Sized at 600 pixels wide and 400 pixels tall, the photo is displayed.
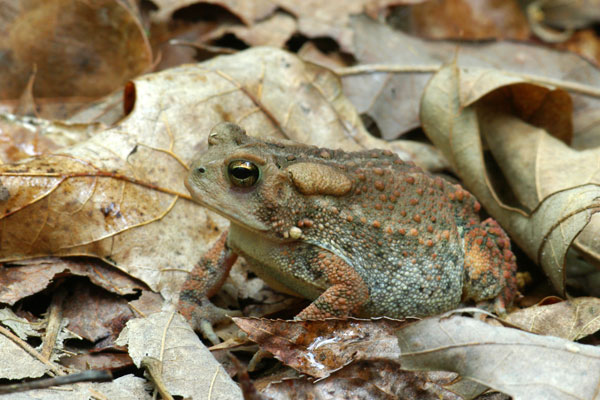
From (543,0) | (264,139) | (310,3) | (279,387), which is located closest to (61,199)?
(264,139)

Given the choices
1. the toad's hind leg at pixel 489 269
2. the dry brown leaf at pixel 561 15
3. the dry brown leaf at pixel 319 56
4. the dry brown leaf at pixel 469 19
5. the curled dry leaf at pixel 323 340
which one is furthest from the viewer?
the dry brown leaf at pixel 561 15

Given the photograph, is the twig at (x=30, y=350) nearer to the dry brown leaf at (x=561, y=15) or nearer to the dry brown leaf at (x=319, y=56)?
the dry brown leaf at (x=319, y=56)

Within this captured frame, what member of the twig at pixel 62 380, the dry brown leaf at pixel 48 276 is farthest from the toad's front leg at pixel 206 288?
the twig at pixel 62 380

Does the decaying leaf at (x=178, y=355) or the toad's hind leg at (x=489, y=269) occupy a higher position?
the toad's hind leg at (x=489, y=269)

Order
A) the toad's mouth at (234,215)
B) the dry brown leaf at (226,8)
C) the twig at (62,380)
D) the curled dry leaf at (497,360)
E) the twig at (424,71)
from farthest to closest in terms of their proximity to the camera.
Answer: the dry brown leaf at (226,8) → the twig at (424,71) → the toad's mouth at (234,215) → the curled dry leaf at (497,360) → the twig at (62,380)

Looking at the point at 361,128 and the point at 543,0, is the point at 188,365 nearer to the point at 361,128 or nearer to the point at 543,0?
Answer: the point at 361,128

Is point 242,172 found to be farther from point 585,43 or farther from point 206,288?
point 585,43

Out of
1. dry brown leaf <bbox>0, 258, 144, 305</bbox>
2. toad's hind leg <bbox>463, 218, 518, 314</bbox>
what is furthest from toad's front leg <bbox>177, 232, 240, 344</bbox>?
toad's hind leg <bbox>463, 218, 518, 314</bbox>

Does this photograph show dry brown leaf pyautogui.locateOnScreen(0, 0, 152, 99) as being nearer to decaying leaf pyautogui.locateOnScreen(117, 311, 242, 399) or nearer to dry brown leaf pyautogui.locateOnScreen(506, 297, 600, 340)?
decaying leaf pyautogui.locateOnScreen(117, 311, 242, 399)

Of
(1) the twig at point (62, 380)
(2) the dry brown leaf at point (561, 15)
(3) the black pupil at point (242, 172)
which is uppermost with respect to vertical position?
(2) the dry brown leaf at point (561, 15)
